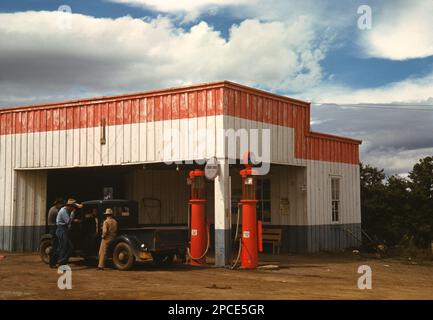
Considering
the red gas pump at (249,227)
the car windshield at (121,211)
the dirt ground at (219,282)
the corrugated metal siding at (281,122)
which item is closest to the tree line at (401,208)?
the corrugated metal siding at (281,122)

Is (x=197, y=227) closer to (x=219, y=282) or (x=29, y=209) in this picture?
(x=219, y=282)

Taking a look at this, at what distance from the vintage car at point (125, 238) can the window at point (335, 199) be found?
9155mm

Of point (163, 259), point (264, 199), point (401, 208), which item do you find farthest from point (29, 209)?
point (401, 208)

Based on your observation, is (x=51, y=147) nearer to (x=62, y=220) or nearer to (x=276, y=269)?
(x=62, y=220)

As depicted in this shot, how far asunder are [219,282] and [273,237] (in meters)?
8.90

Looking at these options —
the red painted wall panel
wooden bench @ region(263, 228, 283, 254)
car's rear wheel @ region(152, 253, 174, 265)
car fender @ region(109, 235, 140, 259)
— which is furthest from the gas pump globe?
wooden bench @ region(263, 228, 283, 254)

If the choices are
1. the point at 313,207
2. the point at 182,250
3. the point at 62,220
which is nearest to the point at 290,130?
the point at 313,207

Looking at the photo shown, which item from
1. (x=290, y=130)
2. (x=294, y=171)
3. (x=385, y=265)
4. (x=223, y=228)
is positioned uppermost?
(x=290, y=130)

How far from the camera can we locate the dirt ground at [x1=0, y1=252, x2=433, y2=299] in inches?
451

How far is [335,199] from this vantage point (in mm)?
23531

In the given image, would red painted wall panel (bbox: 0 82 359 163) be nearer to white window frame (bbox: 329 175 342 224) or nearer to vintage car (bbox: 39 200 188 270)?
white window frame (bbox: 329 175 342 224)

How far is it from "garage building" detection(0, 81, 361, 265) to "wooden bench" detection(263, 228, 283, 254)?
25 centimetres
